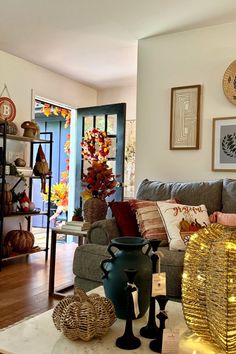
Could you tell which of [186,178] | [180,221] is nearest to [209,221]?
[180,221]

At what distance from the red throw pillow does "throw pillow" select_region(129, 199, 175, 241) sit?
57 mm

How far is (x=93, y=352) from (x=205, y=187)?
1.96m

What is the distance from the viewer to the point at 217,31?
3225 millimetres

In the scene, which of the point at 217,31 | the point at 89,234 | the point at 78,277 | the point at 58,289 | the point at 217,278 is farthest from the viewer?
the point at 217,31

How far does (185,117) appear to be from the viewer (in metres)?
3.37

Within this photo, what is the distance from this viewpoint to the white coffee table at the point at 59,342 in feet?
3.63

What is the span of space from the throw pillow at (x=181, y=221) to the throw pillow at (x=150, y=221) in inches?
2.4

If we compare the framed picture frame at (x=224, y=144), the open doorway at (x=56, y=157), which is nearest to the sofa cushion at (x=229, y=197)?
the framed picture frame at (x=224, y=144)

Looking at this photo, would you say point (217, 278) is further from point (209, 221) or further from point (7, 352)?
point (209, 221)

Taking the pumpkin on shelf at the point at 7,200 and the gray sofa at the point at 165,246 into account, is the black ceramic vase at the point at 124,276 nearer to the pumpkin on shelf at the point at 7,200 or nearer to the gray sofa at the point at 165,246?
the gray sofa at the point at 165,246

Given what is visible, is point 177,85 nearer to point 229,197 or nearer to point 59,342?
point 229,197

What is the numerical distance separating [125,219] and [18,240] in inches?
71.8

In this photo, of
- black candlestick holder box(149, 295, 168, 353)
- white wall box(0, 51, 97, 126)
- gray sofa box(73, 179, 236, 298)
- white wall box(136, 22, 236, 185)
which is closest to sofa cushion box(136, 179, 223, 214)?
gray sofa box(73, 179, 236, 298)

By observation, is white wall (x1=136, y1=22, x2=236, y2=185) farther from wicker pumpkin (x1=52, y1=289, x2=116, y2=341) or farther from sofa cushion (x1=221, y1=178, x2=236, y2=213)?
wicker pumpkin (x1=52, y1=289, x2=116, y2=341)
